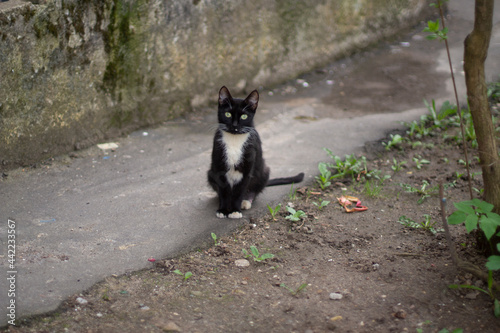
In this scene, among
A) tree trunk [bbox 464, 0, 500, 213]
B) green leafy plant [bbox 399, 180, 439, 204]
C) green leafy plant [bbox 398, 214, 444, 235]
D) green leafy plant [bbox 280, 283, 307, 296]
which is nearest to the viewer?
tree trunk [bbox 464, 0, 500, 213]

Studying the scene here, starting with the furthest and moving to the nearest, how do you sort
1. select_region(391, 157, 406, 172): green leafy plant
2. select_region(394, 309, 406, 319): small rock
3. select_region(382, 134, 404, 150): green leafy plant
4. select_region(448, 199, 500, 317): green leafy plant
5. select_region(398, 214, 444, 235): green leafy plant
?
select_region(382, 134, 404, 150): green leafy plant < select_region(391, 157, 406, 172): green leafy plant < select_region(398, 214, 444, 235): green leafy plant < select_region(394, 309, 406, 319): small rock < select_region(448, 199, 500, 317): green leafy plant

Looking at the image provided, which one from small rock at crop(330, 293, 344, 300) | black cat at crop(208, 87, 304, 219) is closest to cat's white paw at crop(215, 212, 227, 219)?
black cat at crop(208, 87, 304, 219)

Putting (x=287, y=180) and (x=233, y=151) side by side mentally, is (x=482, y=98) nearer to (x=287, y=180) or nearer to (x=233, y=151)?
(x=233, y=151)

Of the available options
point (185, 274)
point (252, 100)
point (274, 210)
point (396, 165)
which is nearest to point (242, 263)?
point (185, 274)

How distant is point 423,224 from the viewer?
→ 3.81 metres

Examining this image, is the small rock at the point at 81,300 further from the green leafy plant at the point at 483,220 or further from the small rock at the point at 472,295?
the small rock at the point at 472,295

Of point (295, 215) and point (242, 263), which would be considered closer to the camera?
point (242, 263)

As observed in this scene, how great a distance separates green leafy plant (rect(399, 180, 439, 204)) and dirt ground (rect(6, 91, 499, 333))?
0.08 m

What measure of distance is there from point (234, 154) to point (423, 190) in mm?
1661

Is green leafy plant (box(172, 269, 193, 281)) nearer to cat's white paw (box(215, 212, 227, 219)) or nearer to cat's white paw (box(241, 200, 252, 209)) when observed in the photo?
cat's white paw (box(215, 212, 227, 219))

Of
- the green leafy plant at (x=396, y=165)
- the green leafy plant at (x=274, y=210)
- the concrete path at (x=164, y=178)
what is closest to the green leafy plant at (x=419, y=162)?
the green leafy plant at (x=396, y=165)

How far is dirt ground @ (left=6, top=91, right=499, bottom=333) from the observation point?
111 inches

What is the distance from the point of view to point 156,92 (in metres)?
5.54

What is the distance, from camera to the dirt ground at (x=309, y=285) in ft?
9.24
